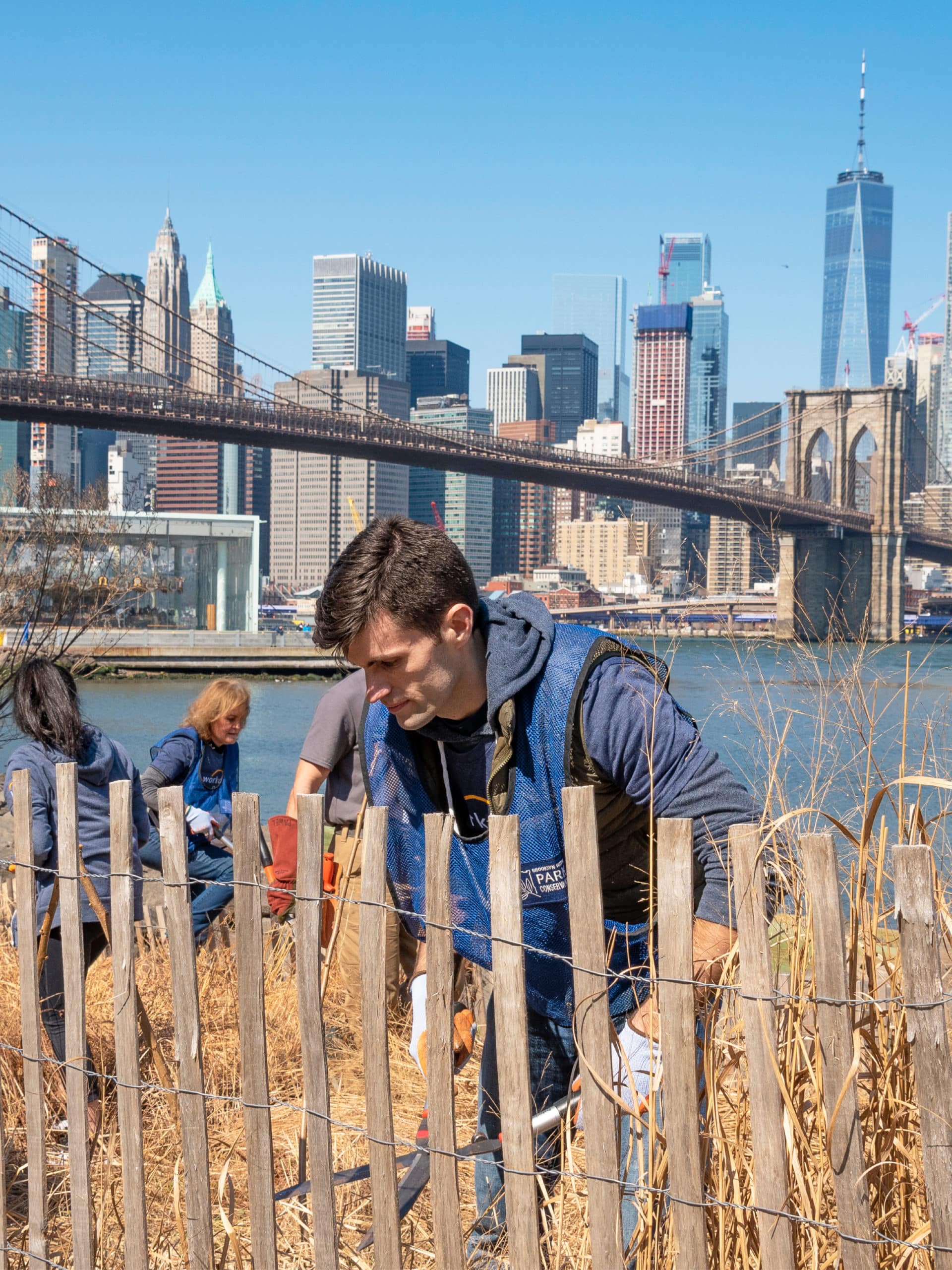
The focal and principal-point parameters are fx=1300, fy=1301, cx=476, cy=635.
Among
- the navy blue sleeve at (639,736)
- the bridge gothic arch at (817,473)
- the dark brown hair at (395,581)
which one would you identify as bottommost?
the navy blue sleeve at (639,736)

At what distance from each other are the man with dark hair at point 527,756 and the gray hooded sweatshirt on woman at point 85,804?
1.16 metres

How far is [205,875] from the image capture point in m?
4.70

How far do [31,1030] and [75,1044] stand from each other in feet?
0.41

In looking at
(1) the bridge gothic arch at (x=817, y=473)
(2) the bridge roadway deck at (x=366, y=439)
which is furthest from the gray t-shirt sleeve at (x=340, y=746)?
(1) the bridge gothic arch at (x=817, y=473)

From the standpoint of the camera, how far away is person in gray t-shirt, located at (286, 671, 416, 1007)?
13.0ft

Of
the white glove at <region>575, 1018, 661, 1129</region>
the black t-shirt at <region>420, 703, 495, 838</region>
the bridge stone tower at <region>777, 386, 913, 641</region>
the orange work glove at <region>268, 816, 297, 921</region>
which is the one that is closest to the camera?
the white glove at <region>575, 1018, 661, 1129</region>

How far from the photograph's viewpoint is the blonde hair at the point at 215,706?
4.63m

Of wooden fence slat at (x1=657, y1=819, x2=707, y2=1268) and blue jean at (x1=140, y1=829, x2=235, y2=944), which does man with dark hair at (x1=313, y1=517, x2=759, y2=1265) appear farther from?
blue jean at (x1=140, y1=829, x2=235, y2=944)

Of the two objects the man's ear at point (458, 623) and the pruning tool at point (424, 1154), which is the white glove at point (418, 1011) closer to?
the pruning tool at point (424, 1154)

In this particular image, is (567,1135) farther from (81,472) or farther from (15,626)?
(81,472)

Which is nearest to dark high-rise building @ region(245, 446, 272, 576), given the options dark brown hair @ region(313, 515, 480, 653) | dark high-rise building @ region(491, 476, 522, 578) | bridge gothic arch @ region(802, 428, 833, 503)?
dark high-rise building @ region(491, 476, 522, 578)

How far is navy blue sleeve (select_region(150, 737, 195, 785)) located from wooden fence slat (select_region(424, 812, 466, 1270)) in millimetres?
2952

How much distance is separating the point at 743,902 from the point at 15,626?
10.7m

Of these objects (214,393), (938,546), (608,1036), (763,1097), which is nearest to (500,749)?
(608,1036)
